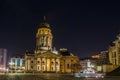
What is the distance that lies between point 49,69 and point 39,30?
84.7 feet

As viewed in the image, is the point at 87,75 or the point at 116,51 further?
the point at 116,51

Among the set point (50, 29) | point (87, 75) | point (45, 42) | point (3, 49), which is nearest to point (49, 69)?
point (45, 42)

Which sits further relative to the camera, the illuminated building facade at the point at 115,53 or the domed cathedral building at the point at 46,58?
the domed cathedral building at the point at 46,58

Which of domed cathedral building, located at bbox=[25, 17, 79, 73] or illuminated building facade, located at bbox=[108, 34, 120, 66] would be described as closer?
illuminated building facade, located at bbox=[108, 34, 120, 66]

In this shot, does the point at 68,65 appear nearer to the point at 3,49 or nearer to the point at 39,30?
the point at 39,30

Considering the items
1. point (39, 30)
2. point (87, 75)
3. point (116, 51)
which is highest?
point (39, 30)

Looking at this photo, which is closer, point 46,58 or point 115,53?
point 115,53

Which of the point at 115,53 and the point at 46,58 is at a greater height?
the point at 115,53

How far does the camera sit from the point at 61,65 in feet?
526


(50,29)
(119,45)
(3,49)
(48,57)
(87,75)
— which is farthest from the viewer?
(3,49)

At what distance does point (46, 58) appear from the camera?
154 m

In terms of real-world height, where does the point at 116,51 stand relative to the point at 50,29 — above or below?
below

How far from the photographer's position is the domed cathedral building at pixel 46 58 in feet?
505

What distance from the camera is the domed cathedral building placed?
505 feet
